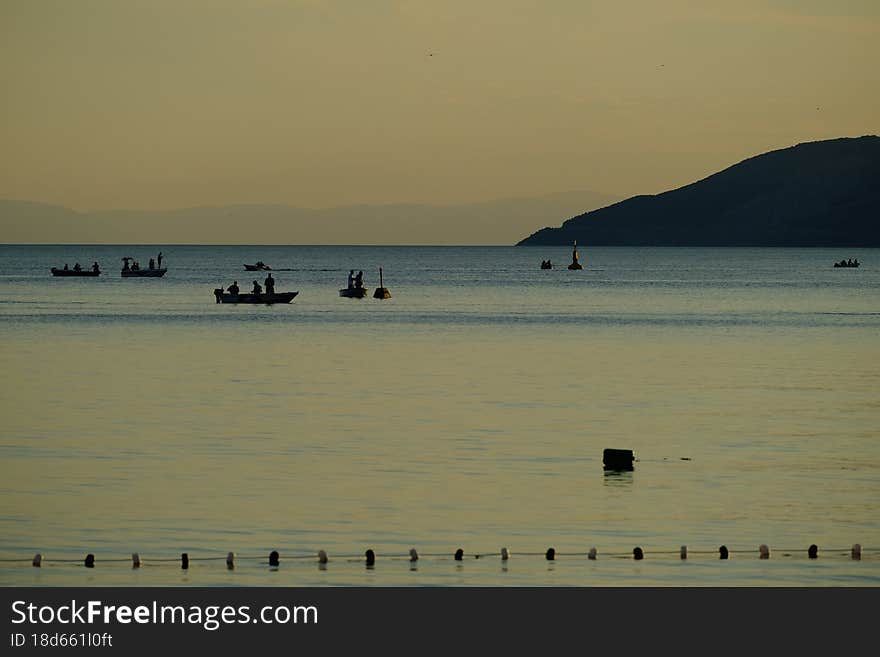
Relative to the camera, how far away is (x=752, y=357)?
7975 centimetres

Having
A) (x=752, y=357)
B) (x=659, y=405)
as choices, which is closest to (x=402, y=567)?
(x=659, y=405)

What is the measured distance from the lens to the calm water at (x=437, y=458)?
3061 cm

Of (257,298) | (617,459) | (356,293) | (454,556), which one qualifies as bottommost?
(454,556)

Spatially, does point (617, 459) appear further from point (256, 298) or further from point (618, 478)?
point (256, 298)

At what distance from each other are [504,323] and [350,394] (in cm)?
5119

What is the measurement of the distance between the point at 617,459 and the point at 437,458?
15.1ft

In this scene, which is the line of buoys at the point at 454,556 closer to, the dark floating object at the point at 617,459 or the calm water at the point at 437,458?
the calm water at the point at 437,458

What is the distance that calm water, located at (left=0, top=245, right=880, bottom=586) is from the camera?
30.6 metres

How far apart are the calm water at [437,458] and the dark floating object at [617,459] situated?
0.47 meters

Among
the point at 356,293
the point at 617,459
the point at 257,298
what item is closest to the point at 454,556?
the point at 617,459

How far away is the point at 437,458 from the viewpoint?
139ft

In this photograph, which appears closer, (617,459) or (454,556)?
(454,556)
